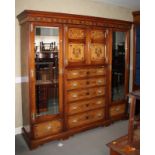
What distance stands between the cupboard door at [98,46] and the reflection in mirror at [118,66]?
0.27 metres

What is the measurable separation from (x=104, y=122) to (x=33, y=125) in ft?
4.58

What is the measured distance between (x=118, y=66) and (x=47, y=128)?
188 centimetres

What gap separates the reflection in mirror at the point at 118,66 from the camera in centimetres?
372

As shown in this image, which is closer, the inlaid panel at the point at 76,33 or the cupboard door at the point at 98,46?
the inlaid panel at the point at 76,33

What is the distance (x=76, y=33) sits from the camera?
3.12m

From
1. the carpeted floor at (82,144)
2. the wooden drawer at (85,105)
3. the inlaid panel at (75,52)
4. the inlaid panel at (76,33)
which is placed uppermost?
the inlaid panel at (76,33)

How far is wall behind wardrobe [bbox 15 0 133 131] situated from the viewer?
10.3ft

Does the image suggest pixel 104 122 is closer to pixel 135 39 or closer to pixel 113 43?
pixel 113 43

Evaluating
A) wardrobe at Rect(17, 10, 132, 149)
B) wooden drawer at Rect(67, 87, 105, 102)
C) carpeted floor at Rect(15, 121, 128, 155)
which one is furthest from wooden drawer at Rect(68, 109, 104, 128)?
wooden drawer at Rect(67, 87, 105, 102)

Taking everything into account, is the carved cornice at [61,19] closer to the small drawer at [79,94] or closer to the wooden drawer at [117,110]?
the small drawer at [79,94]

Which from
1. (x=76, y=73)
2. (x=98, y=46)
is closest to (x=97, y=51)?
(x=98, y=46)

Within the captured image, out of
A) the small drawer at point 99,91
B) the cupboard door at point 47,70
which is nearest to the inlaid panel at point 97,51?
the small drawer at point 99,91
